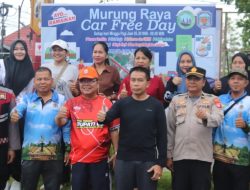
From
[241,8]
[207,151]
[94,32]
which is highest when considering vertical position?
[241,8]

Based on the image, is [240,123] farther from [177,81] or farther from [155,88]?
[155,88]

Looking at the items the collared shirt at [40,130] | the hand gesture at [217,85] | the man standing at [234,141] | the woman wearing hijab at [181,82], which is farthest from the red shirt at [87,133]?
the hand gesture at [217,85]

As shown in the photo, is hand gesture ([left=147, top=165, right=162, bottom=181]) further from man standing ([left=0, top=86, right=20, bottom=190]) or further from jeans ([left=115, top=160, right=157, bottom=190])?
man standing ([left=0, top=86, right=20, bottom=190])

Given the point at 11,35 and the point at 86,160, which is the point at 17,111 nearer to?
the point at 86,160

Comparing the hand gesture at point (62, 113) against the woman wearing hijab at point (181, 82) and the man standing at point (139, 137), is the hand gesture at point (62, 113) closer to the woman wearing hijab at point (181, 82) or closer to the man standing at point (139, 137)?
the man standing at point (139, 137)

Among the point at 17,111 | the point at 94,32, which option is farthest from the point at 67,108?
the point at 94,32

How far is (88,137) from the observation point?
473cm

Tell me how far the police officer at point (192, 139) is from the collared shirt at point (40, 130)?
1.18 m

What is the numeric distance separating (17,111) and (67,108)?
549 millimetres

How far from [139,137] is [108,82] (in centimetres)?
129

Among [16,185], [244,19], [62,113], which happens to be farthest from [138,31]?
[244,19]

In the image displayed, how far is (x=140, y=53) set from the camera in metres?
5.39

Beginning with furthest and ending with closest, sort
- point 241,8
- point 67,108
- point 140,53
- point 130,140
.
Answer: point 241,8 < point 140,53 < point 67,108 < point 130,140

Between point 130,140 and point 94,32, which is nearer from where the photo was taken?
point 130,140
